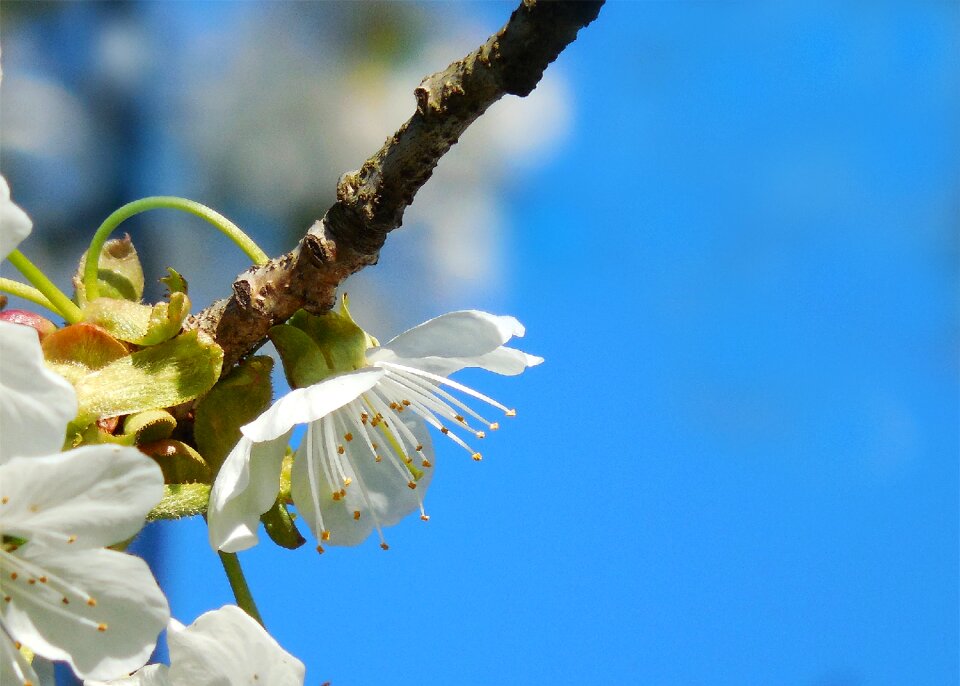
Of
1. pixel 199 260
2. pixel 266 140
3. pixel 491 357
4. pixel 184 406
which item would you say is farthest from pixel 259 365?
pixel 266 140

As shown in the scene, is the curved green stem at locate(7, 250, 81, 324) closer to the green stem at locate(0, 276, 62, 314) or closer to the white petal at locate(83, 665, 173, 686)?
the green stem at locate(0, 276, 62, 314)

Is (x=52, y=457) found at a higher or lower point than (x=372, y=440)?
lower

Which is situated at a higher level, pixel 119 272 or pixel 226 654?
pixel 119 272

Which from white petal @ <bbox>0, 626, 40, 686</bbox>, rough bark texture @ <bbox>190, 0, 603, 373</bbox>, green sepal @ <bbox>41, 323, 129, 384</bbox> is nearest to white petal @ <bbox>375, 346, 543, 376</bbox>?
rough bark texture @ <bbox>190, 0, 603, 373</bbox>

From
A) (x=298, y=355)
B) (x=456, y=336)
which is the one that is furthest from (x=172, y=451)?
(x=456, y=336)

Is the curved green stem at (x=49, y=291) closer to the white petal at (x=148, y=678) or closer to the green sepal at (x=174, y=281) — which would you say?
the green sepal at (x=174, y=281)

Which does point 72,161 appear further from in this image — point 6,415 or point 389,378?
point 6,415

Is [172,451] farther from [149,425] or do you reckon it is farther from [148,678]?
[148,678]
